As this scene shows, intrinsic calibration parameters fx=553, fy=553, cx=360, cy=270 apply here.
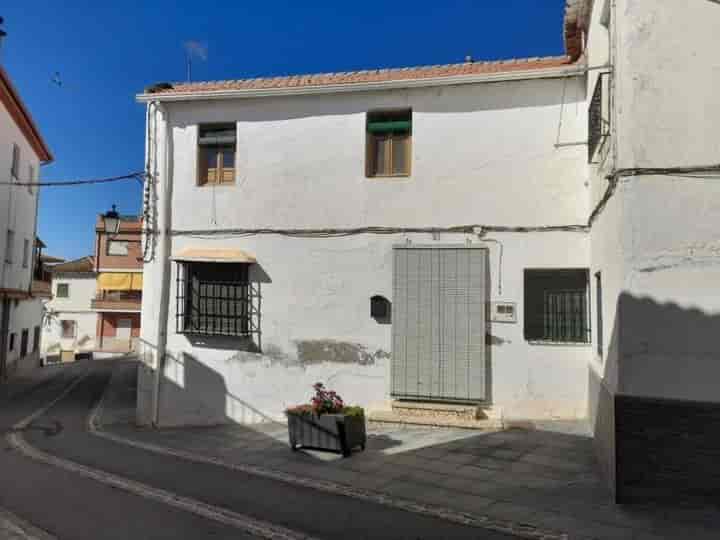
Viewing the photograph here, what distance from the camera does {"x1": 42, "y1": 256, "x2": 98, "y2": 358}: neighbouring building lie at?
44.4m

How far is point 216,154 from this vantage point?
36.3ft

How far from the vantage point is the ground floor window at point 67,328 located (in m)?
45.1

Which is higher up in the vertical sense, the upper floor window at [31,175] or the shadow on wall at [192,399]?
the upper floor window at [31,175]

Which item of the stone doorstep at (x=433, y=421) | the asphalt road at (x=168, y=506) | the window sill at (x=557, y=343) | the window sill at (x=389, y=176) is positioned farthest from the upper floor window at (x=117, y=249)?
the window sill at (x=557, y=343)

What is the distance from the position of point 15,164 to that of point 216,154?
1608 cm

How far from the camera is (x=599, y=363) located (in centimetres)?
747

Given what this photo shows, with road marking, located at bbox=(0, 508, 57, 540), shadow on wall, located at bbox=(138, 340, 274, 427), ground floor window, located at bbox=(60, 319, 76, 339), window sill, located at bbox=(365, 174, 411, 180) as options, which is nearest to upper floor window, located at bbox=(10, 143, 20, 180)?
shadow on wall, located at bbox=(138, 340, 274, 427)

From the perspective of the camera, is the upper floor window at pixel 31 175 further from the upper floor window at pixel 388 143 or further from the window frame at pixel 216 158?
the upper floor window at pixel 388 143

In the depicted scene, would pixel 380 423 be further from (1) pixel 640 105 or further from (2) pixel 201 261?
(1) pixel 640 105

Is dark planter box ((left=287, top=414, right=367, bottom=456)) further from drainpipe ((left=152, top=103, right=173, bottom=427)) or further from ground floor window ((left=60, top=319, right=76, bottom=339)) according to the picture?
ground floor window ((left=60, top=319, right=76, bottom=339))

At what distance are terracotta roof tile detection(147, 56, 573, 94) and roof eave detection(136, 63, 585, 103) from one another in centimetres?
9

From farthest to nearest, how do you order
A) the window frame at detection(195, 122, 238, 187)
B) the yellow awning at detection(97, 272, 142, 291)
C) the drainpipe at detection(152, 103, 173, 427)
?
the yellow awning at detection(97, 272, 142, 291), the window frame at detection(195, 122, 238, 187), the drainpipe at detection(152, 103, 173, 427)

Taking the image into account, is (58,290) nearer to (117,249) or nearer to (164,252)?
(117,249)

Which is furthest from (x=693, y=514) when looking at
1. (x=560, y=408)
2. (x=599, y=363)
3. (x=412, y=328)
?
(x=412, y=328)
